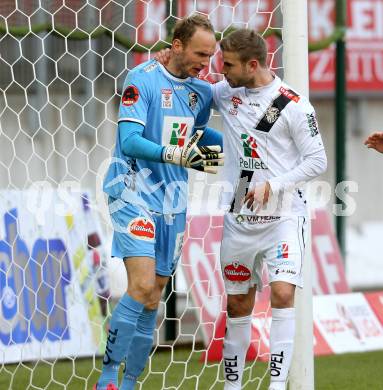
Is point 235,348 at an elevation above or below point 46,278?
below

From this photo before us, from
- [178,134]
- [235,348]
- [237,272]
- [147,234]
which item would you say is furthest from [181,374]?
[178,134]

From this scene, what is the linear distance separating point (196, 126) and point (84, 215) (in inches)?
79.4

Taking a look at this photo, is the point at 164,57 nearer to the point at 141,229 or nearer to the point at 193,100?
the point at 193,100

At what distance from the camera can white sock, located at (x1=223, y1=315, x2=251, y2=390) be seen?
5.40m

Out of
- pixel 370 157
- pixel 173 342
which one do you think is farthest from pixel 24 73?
pixel 370 157

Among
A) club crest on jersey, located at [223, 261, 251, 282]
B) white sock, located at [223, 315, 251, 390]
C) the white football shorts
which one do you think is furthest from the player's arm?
white sock, located at [223, 315, 251, 390]

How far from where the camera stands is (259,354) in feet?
22.5

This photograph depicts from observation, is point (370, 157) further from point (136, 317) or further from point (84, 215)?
point (136, 317)

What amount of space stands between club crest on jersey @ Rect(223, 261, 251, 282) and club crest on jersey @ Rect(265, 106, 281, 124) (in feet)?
2.35

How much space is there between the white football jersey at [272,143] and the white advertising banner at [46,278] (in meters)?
1.98

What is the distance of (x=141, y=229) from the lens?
5.13m

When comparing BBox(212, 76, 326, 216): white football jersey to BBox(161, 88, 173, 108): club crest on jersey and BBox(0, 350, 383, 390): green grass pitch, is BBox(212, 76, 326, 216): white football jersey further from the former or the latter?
BBox(0, 350, 383, 390): green grass pitch

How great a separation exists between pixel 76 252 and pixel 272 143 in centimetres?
231

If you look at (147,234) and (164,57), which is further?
(164,57)
